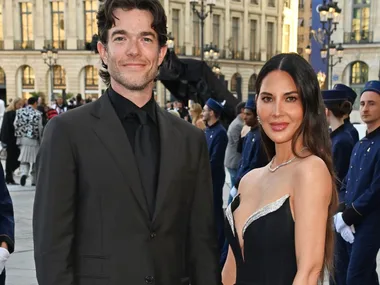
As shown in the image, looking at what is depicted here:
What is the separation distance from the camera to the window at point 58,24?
140 feet

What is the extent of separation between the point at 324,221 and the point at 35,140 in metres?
9.78

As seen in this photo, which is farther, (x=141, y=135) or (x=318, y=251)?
(x=141, y=135)

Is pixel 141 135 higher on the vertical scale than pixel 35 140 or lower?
higher

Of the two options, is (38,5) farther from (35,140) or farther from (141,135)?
(141,135)

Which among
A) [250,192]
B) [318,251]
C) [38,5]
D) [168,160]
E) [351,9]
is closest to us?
[318,251]

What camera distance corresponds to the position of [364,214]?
380 centimetres

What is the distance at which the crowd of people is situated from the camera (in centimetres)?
198

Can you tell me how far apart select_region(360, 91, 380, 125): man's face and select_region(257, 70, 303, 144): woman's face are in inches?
87.7

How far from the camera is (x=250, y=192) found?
2297 millimetres

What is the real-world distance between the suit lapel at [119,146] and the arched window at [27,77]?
1741 inches

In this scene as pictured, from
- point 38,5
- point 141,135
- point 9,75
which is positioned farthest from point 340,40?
point 141,135

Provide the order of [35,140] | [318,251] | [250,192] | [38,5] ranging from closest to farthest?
1. [318,251]
2. [250,192]
3. [35,140]
4. [38,5]

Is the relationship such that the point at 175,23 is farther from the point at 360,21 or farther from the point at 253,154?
the point at 253,154

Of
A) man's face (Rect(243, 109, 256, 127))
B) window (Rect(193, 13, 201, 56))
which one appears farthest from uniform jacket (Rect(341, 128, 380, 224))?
window (Rect(193, 13, 201, 56))
